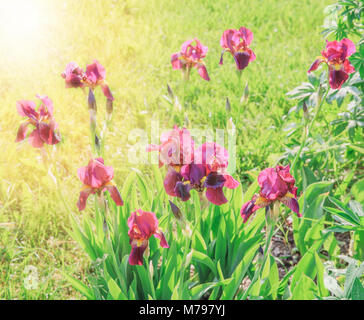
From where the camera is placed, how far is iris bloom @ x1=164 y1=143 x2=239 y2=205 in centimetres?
108

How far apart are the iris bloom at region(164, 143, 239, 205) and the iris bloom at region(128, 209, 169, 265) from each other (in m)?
0.13

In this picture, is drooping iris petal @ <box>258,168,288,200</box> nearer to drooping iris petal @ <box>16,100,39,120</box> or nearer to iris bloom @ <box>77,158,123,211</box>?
iris bloom @ <box>77,158,123,211</box>

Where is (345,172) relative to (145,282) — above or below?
above

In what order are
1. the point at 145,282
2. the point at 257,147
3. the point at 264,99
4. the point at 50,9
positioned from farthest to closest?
the point at 50,9
the point at 264,99
the point at 257,147
the point at 145,282

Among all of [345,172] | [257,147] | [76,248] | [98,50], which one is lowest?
[76,248]

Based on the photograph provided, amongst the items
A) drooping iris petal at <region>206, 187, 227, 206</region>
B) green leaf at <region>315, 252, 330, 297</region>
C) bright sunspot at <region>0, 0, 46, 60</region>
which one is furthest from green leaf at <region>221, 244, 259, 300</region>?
bright sunspot at <region>0, 0, 46, 60</region>

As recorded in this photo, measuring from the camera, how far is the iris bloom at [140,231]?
1178mm

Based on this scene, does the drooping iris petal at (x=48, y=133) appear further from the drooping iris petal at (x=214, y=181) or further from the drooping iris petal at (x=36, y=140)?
the drooping iris petal at (x=214, y=181)

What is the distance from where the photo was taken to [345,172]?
2.46 meters

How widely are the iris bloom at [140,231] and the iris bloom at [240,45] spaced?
0.80 meters

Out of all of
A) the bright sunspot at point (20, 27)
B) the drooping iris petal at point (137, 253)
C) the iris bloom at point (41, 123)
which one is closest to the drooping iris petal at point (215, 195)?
the drooping iris petal at point (137, 253)
